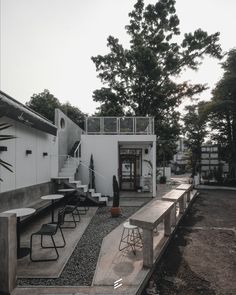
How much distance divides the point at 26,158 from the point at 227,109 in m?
18.1

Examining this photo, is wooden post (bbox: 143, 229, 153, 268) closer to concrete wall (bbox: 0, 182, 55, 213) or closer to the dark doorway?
concrete wall (bbox: 0, 182, 55, 213)

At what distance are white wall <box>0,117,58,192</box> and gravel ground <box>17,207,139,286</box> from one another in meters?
2.70

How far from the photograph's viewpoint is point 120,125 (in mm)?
11805

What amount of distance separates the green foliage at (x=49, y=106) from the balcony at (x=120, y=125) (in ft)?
52.1

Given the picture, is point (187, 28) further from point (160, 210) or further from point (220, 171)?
point (160, 210)

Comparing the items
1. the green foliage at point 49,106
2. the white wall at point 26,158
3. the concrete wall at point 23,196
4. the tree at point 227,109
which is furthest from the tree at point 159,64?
the concrete wall at point 23,196

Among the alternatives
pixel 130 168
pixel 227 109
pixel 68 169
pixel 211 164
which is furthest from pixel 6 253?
pixel 211 164

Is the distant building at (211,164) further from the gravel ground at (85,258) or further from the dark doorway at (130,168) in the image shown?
the gravel ground at (85,258)

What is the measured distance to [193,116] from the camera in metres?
26.4

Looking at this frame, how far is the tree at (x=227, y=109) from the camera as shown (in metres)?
18.9

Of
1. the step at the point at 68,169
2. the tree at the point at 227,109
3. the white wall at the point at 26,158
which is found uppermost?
the tree at the point at 227,109

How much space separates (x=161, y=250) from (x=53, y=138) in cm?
742

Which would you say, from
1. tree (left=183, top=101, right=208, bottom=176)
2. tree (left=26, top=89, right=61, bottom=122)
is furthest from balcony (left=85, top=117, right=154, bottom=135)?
tree (left=26, top=89, right=61, bottom=122)

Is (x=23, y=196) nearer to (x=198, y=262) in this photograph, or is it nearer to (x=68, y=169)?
(x=68, y=169)
